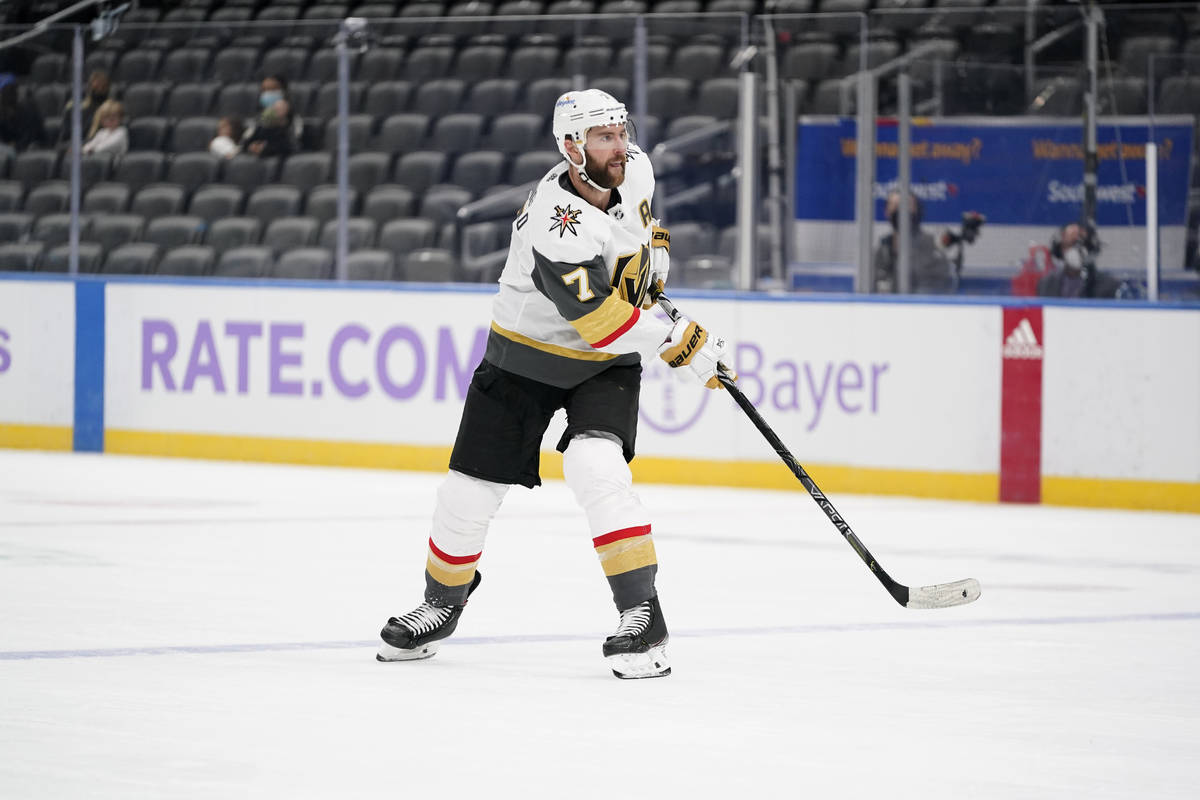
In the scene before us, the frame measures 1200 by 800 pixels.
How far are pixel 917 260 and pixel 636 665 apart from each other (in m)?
4.29

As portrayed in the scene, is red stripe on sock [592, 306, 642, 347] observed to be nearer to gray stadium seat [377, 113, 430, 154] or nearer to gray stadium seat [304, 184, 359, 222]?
gray stadium seat [377, 113, 430, 154]

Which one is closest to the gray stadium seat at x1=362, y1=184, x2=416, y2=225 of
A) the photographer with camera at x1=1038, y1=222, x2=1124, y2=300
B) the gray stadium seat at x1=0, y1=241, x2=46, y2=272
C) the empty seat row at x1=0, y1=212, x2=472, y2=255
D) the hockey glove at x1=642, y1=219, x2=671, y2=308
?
the empty seat row at x1=0, y1=212, x2=472, y2=255

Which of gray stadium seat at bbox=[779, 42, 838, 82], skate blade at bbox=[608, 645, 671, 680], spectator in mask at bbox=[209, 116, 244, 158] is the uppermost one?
gray stadium seat at bbox=[779, 42, 838, 82]

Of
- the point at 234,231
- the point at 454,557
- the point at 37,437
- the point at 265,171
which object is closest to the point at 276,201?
the point at 265,171

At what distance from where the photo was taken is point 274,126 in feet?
30.1

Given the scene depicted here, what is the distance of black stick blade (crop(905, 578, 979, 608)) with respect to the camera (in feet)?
15.1

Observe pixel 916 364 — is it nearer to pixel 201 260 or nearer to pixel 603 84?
pixel 603 84

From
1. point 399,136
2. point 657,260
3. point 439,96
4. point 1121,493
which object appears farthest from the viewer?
point 399,136

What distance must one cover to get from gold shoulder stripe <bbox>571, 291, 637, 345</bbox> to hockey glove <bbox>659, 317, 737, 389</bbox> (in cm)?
17

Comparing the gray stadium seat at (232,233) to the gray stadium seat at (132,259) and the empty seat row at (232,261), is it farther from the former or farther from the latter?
the gray stadium seat at (132,259)

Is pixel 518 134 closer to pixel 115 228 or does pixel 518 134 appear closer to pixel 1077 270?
pixel 115 228

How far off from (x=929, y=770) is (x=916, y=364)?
15.7 feet

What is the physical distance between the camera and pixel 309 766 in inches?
128

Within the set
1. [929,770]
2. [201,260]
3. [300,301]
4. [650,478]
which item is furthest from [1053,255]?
[929,770]
